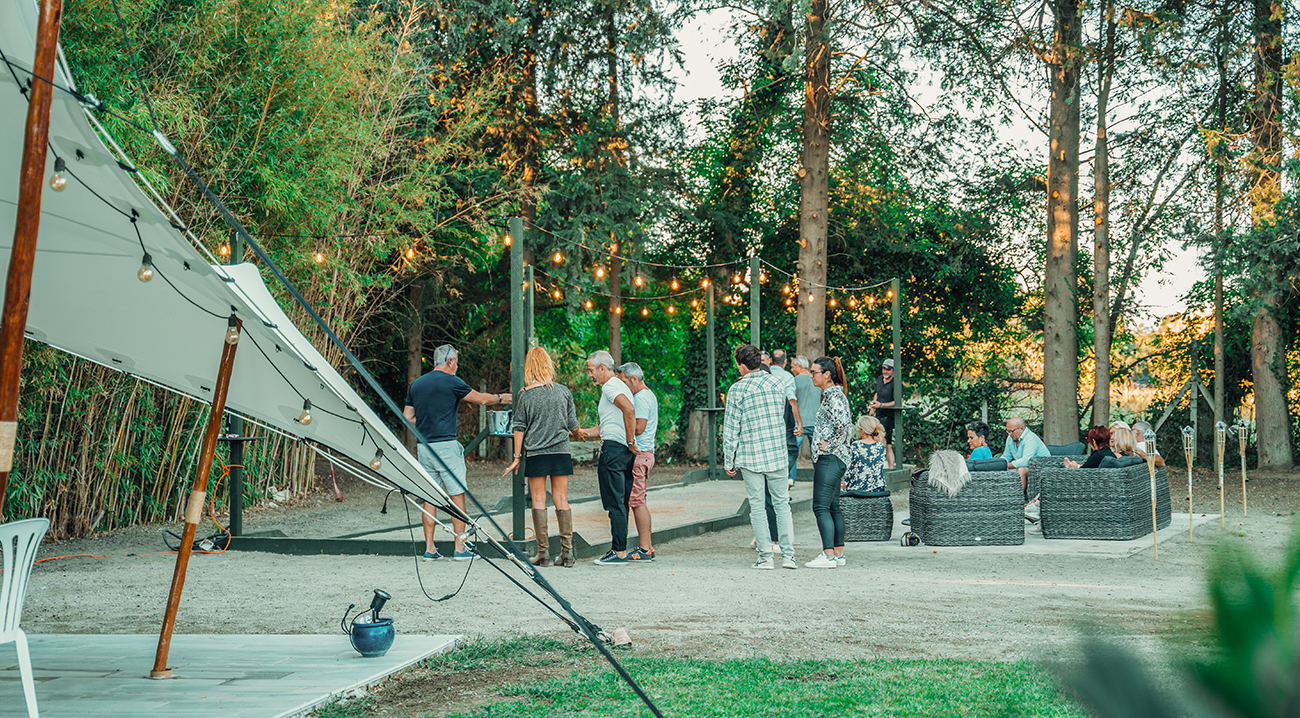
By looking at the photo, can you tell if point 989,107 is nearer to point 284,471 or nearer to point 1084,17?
point 1084,17

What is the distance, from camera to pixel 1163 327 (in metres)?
18.3

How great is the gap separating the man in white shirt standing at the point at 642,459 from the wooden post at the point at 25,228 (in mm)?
4816

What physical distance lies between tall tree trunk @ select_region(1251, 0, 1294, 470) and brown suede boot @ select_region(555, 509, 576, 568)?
1189cm

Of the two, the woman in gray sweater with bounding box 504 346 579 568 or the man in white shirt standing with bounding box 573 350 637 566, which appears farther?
the man in white shirt standing with bounding box 573 350 637 566

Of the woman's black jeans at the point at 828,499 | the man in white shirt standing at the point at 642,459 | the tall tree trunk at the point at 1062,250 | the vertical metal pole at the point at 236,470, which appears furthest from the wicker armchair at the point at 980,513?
the tall tree trunk at the point at 1062,250

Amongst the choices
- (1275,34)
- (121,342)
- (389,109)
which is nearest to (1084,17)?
(1275,34)

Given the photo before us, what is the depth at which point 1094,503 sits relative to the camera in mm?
8789

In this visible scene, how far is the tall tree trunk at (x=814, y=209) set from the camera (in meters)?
16.1

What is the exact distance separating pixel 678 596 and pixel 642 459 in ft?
5.36

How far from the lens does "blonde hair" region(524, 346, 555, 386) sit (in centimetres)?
758

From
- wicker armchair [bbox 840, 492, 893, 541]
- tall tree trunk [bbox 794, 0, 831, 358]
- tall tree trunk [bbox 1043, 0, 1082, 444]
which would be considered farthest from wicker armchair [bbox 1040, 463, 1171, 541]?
tall tree trunk [bbox 794, 0, 831, 358]

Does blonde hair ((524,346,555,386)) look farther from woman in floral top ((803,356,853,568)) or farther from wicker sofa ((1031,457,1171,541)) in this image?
wicker sofa ((1031,457,1171,541))

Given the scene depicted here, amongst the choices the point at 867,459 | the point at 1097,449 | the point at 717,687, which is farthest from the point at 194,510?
the point at 1097,449

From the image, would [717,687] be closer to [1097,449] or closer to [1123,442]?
[1123,442]
